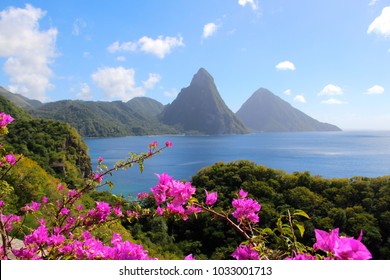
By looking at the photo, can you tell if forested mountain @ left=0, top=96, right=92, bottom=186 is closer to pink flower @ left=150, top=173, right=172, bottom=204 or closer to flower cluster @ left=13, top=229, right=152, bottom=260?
flower cluster @ left=13, top=229, right=152, bottom=260

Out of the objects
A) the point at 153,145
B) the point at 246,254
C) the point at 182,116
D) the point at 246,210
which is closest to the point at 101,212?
the point at 153,145

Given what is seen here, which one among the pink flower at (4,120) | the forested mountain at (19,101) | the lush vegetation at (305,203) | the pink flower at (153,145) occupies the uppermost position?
the forested mountain at (19,101)

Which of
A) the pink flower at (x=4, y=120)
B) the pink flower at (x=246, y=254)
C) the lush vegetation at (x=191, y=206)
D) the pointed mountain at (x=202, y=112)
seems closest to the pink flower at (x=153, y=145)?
the lush vegetation at (x=191, y=206)

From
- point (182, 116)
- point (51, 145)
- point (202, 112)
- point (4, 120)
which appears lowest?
point (51, 145)

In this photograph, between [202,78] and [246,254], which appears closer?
[246,254]

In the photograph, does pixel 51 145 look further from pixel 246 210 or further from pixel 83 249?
pixel 246 210

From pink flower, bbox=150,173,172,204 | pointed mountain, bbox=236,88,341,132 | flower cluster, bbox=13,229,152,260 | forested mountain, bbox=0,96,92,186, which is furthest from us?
pointed mountain, bbox=236,88,341,132

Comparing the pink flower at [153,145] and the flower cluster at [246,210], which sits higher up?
the pink flower at [153,145]

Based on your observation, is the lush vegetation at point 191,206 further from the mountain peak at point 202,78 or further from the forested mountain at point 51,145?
the mountain peak at point 202,78

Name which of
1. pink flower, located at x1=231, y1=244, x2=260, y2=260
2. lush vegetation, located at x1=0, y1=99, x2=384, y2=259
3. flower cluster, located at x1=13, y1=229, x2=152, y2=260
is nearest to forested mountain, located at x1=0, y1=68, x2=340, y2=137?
lush vegetation, located at x1=0, y1=99, x2=384, y2=259

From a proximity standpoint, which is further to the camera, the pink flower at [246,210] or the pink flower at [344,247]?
the pink flower at [246,210]
